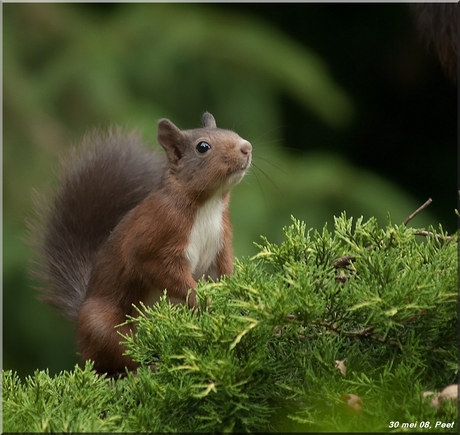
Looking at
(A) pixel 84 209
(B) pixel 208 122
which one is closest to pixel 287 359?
(B) pixel 208 122

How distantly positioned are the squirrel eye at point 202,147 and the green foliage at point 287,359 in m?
0.51

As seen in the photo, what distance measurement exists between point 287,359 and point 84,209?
0.96m

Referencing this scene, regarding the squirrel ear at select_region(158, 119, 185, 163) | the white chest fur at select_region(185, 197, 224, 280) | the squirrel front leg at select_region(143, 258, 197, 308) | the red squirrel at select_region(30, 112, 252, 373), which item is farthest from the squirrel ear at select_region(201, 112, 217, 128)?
the squirrel front leg at select_region(143, 258, 197, 308)

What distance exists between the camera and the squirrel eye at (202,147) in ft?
5.69

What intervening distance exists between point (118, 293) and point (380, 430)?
0.83 metres

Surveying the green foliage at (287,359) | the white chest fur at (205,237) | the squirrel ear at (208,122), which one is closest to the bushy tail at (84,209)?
the squirrel ear at (208,122)

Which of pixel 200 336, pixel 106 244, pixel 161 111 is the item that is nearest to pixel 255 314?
pixel 200 336

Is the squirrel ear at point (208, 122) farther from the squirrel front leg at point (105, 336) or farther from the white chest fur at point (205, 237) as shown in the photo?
the squirrel front leg at point (105, 336)

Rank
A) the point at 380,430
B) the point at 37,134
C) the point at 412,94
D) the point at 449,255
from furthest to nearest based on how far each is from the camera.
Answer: the point at 412,94
the point at 37,134
the point at 449,255
the point at 380,430

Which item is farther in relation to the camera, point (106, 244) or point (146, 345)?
point (106, 244)

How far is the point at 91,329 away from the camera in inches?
68.4

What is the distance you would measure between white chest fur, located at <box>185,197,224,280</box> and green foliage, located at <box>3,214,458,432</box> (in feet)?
1.42

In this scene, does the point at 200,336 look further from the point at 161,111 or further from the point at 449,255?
the point at 161,111

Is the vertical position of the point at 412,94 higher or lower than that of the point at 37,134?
higher
